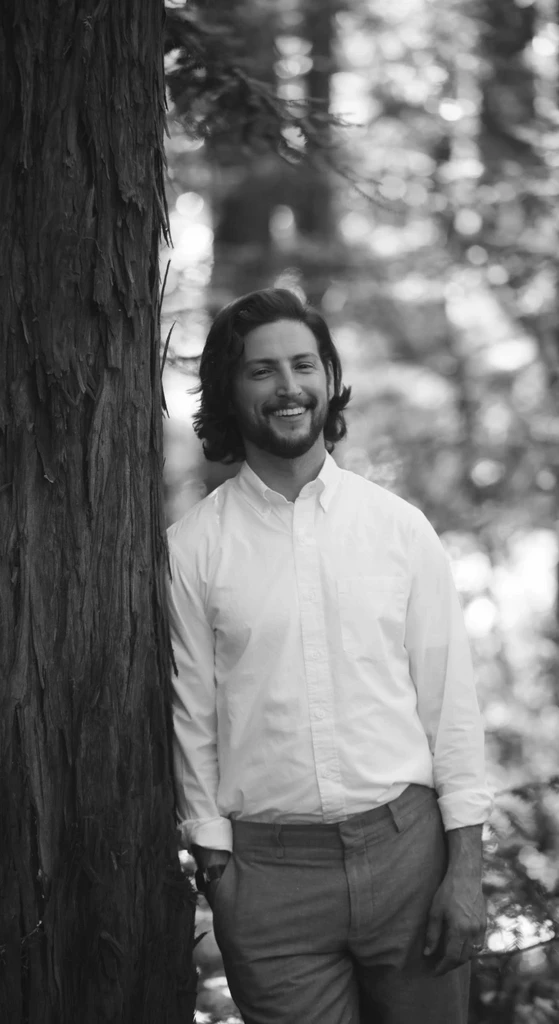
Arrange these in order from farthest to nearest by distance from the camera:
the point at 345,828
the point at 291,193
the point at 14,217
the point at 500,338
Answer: the point at 291,193 < the point at 500,338 < the point at 345,828 < the point at 14,217

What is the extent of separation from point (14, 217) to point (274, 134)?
6.08ft

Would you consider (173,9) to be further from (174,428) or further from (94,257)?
(174,428)

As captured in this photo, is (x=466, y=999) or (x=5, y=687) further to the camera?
(x=466, y=999)

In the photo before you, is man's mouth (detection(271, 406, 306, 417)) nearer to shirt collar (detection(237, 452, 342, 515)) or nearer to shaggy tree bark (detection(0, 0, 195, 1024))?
shirt collar (detection(237, 452, 342, 515))

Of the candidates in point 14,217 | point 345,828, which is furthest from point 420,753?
point 14,217

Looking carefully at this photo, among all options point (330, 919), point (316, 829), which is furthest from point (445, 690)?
point (330, 919)

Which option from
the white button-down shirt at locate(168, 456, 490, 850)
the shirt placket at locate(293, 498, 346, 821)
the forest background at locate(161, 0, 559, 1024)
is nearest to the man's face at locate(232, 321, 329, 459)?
the white button-down shirt at locate(168, 456, 490, 850)

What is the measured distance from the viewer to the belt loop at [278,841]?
2.39 meters

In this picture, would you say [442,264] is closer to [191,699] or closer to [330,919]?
[191,699]

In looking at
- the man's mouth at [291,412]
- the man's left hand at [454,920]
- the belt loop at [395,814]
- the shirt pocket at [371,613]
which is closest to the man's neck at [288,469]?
the man's mouth at [291,412]

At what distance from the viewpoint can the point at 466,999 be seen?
100 inches

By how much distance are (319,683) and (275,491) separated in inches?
22.2

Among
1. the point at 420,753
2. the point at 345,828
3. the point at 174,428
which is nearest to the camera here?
the point at 345,828

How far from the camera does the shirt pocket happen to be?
96.5 inches
